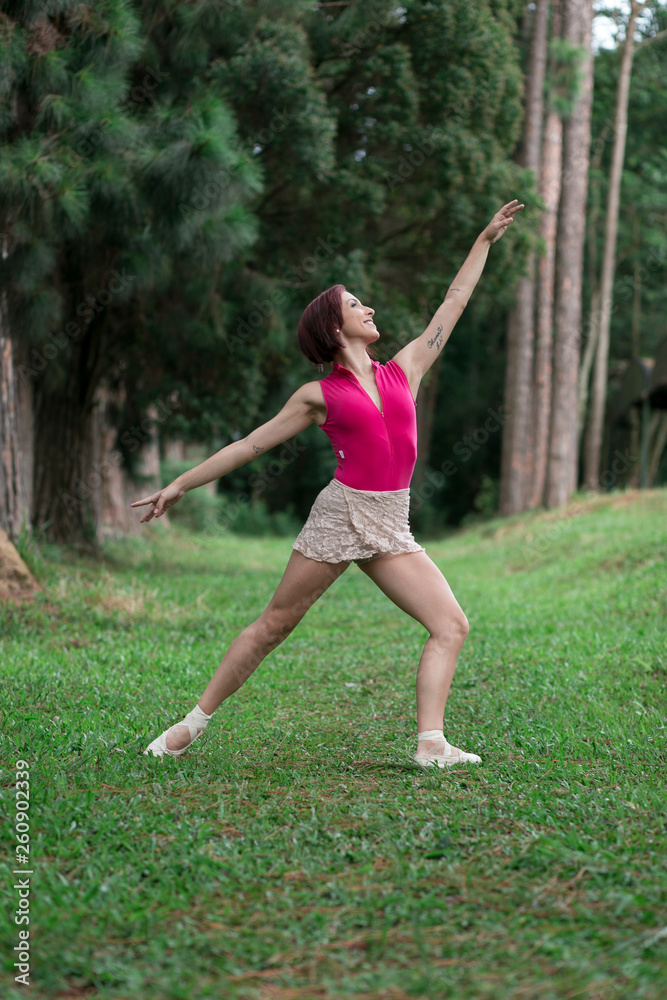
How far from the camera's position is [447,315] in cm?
409

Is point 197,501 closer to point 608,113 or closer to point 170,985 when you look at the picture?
point 608,113

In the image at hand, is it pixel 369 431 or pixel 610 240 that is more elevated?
pixel 610 240

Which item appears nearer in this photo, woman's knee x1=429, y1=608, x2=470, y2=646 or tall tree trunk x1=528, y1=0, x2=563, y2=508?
woman's knee x1=429, y1=608, x2=470, y2=646

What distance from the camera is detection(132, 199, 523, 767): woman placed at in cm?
380

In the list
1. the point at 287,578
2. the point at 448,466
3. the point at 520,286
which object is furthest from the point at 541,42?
the point at 287,578

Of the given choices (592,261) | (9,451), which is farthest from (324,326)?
(592,261)

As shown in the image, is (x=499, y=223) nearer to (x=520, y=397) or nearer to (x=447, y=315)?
(x=447, y=315)

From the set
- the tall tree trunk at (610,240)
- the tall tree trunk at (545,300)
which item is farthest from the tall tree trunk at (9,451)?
the tall tree trunk at (610,240)

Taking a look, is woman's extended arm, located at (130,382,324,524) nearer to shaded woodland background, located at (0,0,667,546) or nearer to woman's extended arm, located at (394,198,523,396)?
woman's extended arm, located at (394,198,523,396)

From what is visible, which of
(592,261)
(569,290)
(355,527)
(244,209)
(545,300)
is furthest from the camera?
(592,261)

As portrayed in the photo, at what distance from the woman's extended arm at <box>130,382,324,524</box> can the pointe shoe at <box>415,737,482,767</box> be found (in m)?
1.36

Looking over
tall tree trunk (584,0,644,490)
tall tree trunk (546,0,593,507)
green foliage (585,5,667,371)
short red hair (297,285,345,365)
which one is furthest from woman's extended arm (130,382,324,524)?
green foliage (585,5,667,371)

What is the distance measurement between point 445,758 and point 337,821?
0.76m

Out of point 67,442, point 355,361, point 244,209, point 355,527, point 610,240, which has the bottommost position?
point 355,527
